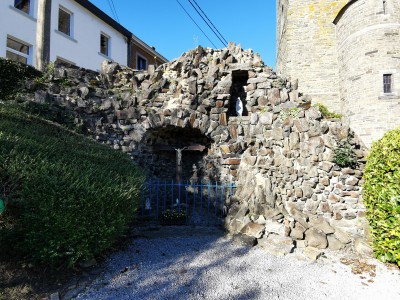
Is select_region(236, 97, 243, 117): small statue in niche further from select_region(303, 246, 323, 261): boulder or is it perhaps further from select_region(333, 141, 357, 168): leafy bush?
select_region(303, 246, 323, 261): boulder

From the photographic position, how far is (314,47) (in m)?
13.9

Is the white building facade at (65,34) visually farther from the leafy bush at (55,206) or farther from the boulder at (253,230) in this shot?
the boulder at (253,230)

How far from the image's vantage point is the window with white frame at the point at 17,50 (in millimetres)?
11914

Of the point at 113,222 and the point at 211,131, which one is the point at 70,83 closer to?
the point at 211,131

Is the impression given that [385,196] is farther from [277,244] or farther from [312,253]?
[277,244]

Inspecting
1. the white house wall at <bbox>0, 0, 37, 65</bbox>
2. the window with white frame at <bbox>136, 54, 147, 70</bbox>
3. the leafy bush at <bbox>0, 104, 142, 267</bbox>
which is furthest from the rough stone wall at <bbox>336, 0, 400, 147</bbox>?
the white house wall at <bbox>0, 0, 37, 65</bbox>

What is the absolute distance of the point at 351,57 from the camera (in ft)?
38.9

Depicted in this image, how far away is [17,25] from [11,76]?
673 cm

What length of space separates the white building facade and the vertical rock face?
4.91 m

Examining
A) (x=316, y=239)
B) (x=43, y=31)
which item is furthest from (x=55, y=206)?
(x=43, y=31)

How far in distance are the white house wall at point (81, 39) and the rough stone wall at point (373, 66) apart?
42.9ft

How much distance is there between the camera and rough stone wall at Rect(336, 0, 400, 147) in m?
10.8

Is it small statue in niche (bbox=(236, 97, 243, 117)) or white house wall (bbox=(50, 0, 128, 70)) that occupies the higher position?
white house wall (bbox=(50, 0, 128, 70))

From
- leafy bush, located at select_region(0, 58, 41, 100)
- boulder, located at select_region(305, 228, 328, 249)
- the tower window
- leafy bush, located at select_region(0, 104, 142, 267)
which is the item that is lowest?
boulder, located at select_region(305, 228, 328, 249)
